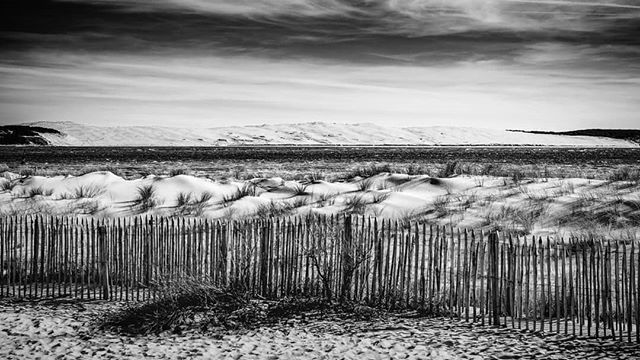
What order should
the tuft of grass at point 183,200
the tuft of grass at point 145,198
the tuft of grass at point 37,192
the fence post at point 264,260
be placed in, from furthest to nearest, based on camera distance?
the tuft of grass at point 37,192, the tuft of grass at point 183,200, the tuft of grass at point 145,198, the fence post at point 264,260

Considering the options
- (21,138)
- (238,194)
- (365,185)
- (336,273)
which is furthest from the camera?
(21,138)

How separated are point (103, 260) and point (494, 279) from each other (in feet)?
14.9

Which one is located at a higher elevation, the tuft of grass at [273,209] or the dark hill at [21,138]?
the dark hill at [21,138]

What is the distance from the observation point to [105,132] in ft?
446

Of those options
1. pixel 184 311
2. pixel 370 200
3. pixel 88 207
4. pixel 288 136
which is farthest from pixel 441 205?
pixel 288 136

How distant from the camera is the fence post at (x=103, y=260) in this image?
23.4ft

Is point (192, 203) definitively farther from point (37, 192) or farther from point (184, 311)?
point (184, 311)

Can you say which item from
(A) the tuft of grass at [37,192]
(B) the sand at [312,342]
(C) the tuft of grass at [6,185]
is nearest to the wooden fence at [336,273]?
(B) the sand at [312,342]

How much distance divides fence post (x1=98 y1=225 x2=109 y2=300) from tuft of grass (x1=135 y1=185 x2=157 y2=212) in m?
6.89

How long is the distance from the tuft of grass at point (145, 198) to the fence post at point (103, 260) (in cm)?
689

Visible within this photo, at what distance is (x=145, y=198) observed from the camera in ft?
50.3

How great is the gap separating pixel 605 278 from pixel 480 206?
8117 millimetres

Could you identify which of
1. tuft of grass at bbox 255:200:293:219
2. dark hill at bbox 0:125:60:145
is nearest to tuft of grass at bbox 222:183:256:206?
tuft of grass at bbox 255:200:293:219

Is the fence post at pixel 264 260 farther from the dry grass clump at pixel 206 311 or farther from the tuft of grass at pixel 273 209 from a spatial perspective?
the tuft of grass at pixel 273 209
